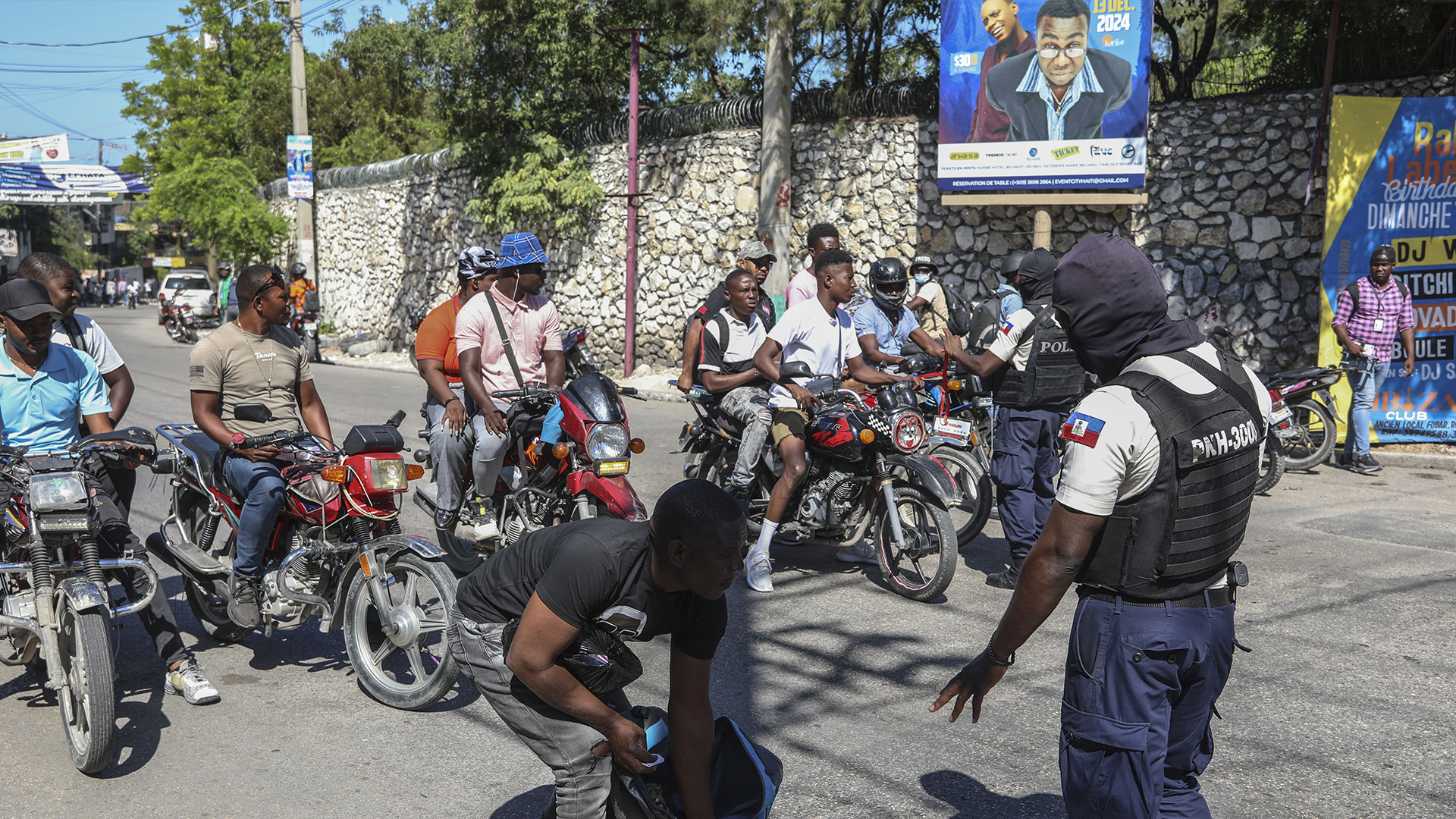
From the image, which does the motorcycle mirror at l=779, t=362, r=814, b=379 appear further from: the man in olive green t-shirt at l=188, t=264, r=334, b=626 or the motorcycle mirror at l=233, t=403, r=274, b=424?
the motorcycle mirror at l=233, t=403, r=274, b=424

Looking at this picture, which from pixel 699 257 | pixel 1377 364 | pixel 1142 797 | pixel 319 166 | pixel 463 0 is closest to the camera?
pixel 1142 797

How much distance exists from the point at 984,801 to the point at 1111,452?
1.75 metres

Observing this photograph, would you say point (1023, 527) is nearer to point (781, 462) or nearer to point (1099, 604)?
point (781, 462)

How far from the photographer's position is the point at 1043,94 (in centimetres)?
1304

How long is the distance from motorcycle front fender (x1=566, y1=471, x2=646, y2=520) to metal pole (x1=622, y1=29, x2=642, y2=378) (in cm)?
1192

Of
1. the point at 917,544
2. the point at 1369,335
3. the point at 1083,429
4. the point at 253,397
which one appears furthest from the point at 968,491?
the point at 1083,429

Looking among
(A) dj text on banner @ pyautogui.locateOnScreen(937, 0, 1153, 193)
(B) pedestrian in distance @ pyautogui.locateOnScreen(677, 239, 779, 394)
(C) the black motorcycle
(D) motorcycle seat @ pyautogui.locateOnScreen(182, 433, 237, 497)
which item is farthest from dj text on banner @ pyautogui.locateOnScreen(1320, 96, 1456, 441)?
(D) motorcycle seat @ pyautogui.locateOnScreen(182, 433, 237, 497)

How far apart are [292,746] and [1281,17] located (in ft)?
42.1

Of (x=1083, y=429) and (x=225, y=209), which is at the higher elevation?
(x=225, y=209)

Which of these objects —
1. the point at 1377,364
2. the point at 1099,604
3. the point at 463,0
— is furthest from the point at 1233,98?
the point at 463,0

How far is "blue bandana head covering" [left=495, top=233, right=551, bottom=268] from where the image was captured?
6.78 m

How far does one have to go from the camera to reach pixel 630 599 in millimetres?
2779

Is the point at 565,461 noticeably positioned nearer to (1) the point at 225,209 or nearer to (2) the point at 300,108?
(2) the point at 300,108

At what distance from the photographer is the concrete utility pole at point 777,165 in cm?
1552
